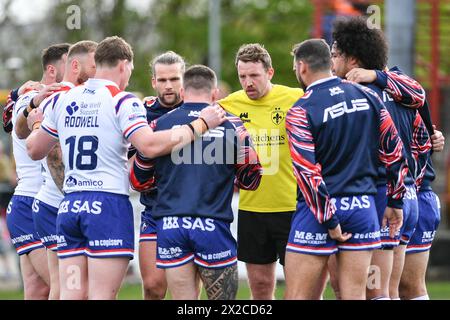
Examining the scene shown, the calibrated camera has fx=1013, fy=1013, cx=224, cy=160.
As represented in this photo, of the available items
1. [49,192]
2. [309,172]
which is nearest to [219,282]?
[309,172]

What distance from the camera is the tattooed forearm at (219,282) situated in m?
8.09

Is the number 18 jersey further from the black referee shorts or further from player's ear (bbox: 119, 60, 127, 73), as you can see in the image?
the black referee shorts

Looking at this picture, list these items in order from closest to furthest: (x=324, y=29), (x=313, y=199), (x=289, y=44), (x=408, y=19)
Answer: (x=313, y=199) < (x=408, y=19) < (x=324, y=29) < (x=289, y=44)

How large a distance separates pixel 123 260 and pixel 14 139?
7.24 feet

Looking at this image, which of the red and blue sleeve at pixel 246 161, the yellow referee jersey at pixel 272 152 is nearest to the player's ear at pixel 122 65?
the red and blue sleeve at pixel 246 161

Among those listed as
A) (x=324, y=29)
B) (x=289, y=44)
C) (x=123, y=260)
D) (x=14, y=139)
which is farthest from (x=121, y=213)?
(x=289, y=44)

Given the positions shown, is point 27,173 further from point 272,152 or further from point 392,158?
point 392,158

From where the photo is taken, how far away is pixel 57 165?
8969 mm

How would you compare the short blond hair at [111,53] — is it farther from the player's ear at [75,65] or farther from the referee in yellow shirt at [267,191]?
the referee in yellow shirt at [267,191]

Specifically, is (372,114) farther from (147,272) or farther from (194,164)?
(147,272)

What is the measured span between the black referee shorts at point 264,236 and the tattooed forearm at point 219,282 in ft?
4.65

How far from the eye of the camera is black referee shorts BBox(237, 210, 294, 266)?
31.1ft

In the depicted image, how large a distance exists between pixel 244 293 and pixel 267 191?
→ 7250mm

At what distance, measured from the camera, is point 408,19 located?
15.6 meters
